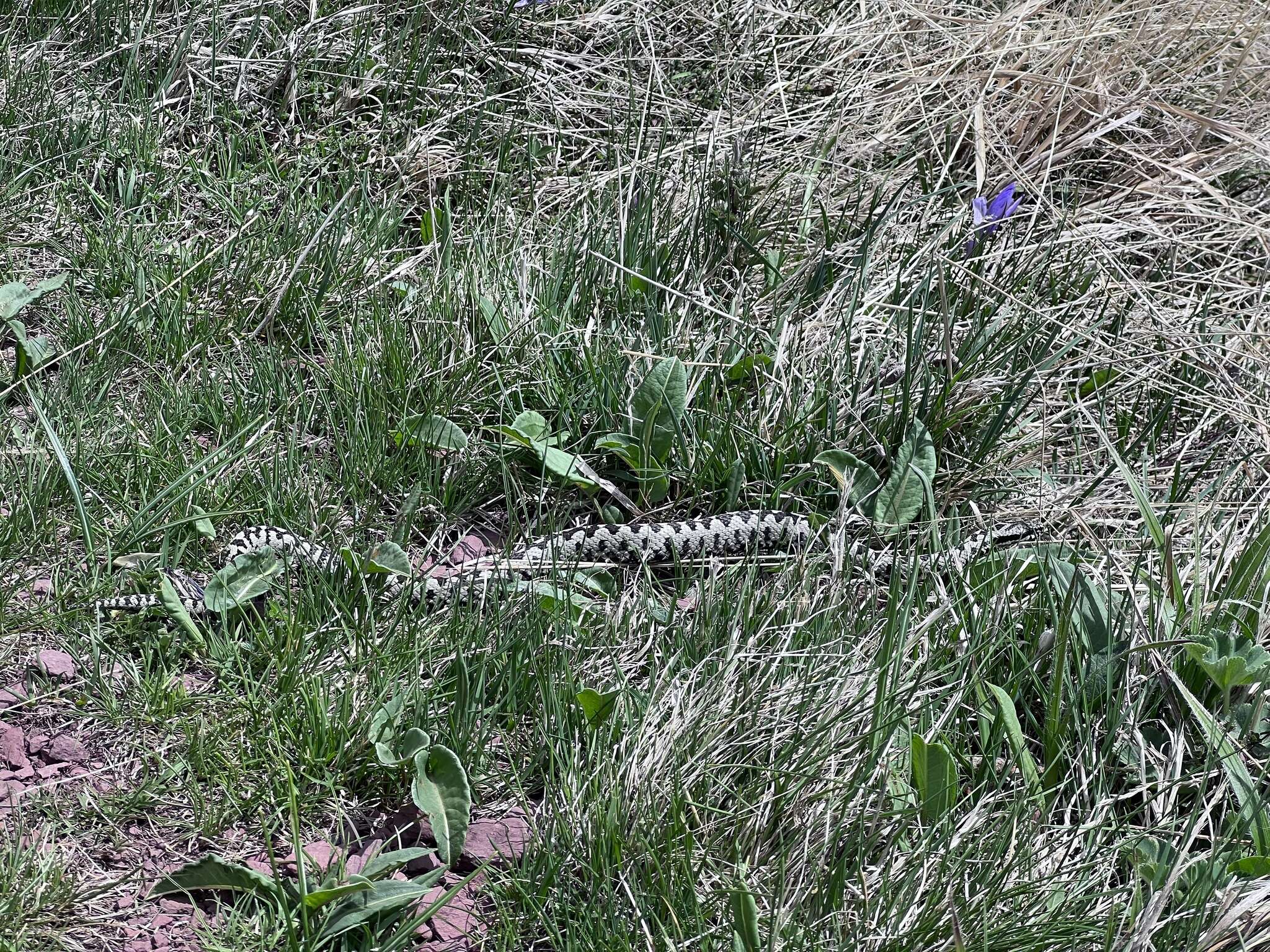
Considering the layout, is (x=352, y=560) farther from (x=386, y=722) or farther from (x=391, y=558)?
(x=386, y=722)

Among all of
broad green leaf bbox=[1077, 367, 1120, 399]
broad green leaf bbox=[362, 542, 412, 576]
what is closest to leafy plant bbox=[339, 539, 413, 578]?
broad green leaf bbox=[362, 542, 412, 576]

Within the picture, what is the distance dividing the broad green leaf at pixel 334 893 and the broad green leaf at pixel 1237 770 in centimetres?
192

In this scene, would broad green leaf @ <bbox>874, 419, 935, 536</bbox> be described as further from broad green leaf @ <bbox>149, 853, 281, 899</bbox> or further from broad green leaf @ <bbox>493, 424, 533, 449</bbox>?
broad green leaf @ <bbox>149, 853, 281, 899</bbox>

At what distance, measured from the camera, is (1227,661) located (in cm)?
290

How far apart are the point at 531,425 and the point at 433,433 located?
0.33m

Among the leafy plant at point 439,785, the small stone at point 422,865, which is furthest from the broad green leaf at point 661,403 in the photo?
the small stone at point 422,865

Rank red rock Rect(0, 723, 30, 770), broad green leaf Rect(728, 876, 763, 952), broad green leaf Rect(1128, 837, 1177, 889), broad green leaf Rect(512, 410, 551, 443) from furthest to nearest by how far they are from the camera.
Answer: broad green leaf Rect(512, 410, 551, 443) → red rock Rect(0, 723, 30, 770) → broad green leaf Rect(1128, 837, 1177, 889) → broad green leaf Rect(728, 876, 763, 952)

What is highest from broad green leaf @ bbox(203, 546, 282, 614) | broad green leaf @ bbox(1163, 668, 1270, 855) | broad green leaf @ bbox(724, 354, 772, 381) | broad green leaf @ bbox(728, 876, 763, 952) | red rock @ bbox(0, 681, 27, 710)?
broad green leaf @ bbox(724, 354, 772, 381)

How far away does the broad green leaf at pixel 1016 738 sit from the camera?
281 centimetres

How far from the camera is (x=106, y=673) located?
3055 millimetres

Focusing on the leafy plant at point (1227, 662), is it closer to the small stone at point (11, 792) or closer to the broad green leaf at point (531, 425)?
the broad green leaf at point (531, 425)

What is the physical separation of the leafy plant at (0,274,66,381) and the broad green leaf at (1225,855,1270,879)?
12.6 ft

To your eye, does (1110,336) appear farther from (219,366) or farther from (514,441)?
(219,366)

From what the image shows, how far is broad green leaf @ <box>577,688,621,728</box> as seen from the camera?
9.43 ft
